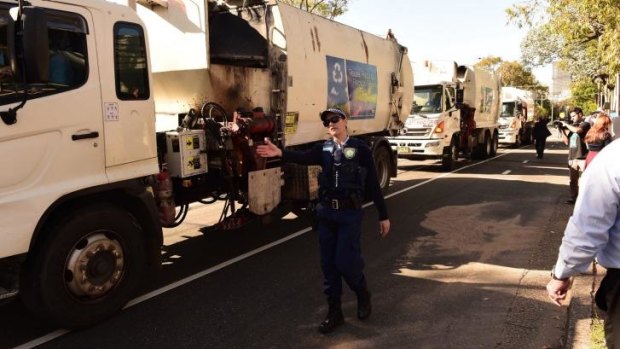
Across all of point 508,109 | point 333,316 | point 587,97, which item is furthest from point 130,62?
point 587,97

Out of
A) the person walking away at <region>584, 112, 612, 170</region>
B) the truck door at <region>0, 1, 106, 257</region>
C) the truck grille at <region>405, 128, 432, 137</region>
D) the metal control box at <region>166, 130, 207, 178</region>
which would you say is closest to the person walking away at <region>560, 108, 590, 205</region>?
the person walking away at <region>584, 112, 612, 170</region>

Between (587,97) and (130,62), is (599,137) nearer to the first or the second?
(130,62)

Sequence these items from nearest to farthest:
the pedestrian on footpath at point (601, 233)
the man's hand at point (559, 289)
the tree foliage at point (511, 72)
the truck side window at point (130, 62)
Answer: the pedestrian on footpath at point (601, 233) < the man's hand at point (559, 289) < the truck side window at point (130, 62) < the tree foliage at point (511, 72)

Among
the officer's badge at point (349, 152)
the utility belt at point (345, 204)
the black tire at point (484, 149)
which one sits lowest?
the black tire at point (484, 149)

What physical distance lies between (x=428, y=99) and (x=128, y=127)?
11.6m

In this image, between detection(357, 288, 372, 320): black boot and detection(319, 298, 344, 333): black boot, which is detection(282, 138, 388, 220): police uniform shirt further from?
detection(319, 298, 344, 333): black boot

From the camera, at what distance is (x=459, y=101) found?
50.3ft

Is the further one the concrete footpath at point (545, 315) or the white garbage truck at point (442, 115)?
the white garbage truck at point (442, 115)

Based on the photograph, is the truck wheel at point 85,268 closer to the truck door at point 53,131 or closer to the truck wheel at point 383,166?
the truck door at point 53,131

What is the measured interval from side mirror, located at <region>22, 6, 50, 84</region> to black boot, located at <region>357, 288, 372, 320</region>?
114 inches

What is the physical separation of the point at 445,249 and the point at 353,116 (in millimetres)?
3129

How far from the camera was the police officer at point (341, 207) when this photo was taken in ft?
13.1

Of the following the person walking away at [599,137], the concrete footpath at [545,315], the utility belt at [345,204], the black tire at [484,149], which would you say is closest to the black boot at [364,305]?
the utility belt at [345,204]

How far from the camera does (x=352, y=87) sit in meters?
8.51
